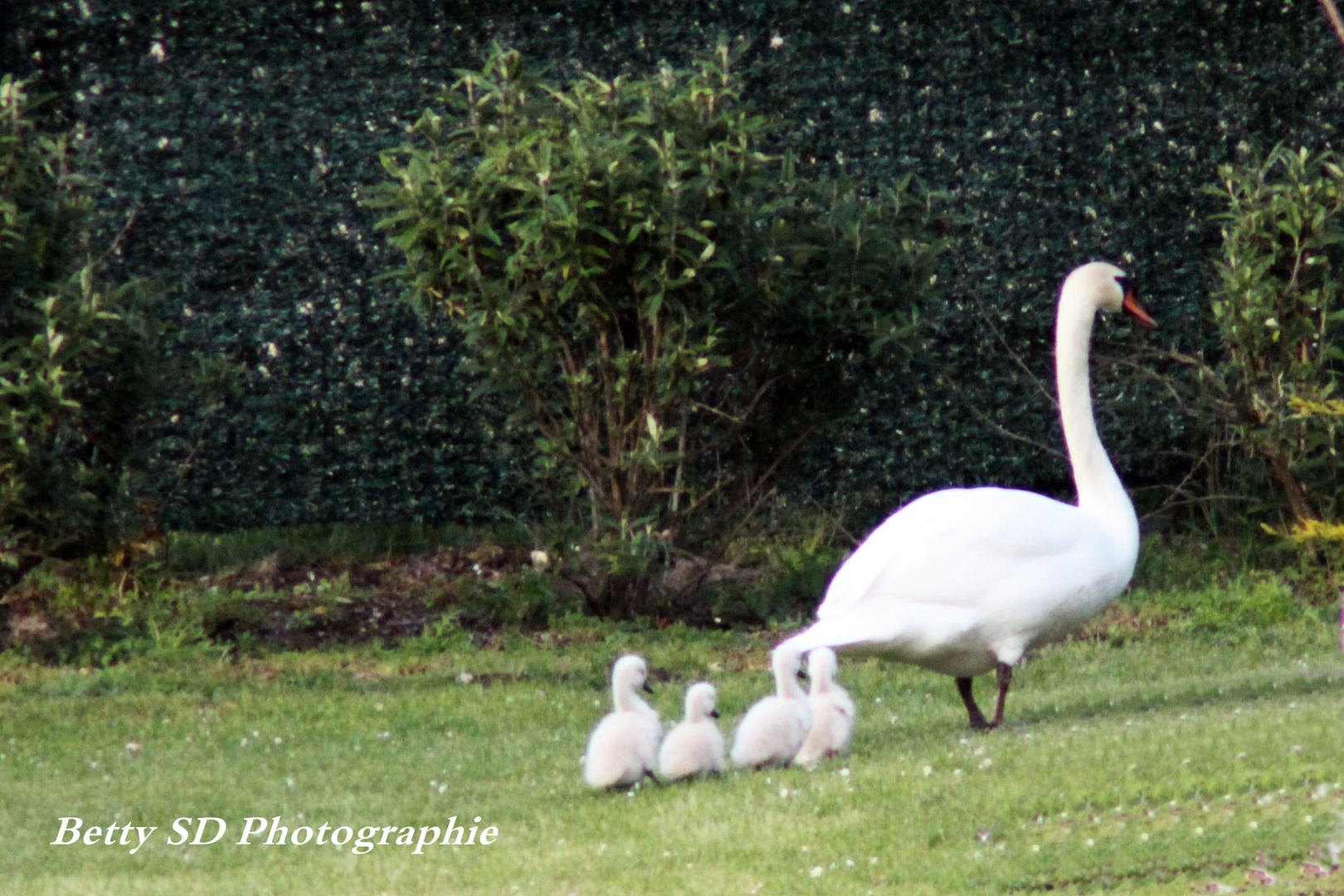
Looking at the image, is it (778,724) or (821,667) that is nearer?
(778,724)

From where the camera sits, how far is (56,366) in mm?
7816

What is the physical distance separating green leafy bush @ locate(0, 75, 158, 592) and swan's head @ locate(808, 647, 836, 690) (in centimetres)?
350

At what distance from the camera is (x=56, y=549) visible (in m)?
8.41

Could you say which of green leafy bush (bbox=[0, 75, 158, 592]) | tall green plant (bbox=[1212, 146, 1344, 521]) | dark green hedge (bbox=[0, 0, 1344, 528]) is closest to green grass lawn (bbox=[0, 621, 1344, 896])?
green leafy bush (bbox=[0, 75, 158, 592])

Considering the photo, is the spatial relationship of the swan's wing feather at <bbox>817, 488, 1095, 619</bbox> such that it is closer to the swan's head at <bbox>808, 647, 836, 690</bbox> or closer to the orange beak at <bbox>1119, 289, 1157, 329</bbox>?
the swan's head at <bbox>808, 647, 836, 690</bbox>

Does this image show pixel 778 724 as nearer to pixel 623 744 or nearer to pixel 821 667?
pixel 821 667

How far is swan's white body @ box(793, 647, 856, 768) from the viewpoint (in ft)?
19.3

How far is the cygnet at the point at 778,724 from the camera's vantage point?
580cm

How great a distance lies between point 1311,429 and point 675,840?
548 cm

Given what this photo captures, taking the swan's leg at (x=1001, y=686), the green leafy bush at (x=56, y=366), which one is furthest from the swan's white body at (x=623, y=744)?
the green leafy bush at (x=56, y=366)

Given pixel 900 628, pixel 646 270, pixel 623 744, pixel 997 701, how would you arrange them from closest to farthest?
pixel 623 744 → pixel 900 628 → pixel 997 701 → pixel 646 270

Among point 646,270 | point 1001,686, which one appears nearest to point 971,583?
point 1001,686

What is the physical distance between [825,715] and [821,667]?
0.18 m

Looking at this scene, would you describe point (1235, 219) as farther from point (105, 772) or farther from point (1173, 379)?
point (105, 772)
